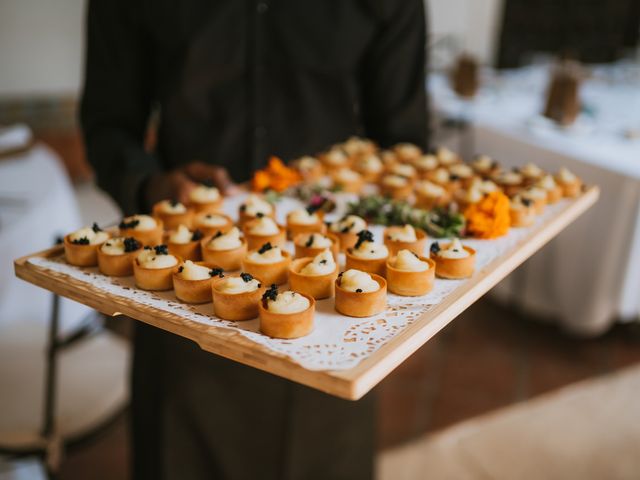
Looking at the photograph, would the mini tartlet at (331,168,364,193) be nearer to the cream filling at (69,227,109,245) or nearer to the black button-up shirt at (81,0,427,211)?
the black button-up shirt at (81,0,427,211)

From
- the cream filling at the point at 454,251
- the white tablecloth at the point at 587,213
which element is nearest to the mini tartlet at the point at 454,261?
the cream filling at the point at 454,251

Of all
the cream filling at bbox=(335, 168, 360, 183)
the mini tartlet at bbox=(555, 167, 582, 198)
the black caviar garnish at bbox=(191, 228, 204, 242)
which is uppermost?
the mini tartlet at bbox=(555, 167, 582, 198)

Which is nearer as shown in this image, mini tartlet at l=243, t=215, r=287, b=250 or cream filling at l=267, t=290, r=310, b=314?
cream filling at l=267, t=290, r=310, b=314

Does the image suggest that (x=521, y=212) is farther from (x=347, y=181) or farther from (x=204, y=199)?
(x=204, y=199)

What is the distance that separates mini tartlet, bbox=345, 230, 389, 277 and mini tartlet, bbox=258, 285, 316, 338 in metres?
0.25

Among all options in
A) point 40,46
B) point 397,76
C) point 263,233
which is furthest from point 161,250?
point 40,46

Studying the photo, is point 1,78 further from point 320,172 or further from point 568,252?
point 568,252

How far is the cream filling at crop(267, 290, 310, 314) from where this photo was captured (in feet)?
3.47

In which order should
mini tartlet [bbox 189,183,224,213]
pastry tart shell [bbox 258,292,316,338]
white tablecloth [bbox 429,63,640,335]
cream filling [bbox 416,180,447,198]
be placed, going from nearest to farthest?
pastry tart shell [bbox 258,292,316,338] < mini tartlet [bbox 189,183,224,213] < cream filling [bbox 416,180,447,198] < white tablecloth [bbox 429,63,640,335]

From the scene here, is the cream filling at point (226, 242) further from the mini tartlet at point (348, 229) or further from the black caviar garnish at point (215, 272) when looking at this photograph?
the mini tartlet at point (348, 229)

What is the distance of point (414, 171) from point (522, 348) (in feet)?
6.41

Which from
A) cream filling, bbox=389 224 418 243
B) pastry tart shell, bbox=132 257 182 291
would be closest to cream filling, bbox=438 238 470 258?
cream filling, bbox=389 224 418 243

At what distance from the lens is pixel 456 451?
9.09 ft

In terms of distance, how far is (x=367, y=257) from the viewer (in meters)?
1.34
